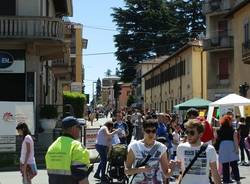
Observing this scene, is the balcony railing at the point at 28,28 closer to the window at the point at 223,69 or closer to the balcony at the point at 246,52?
the balcony at the point at 246,52

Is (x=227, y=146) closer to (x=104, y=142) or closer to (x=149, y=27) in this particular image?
(x=104, y=142)

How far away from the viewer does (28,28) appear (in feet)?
88.4

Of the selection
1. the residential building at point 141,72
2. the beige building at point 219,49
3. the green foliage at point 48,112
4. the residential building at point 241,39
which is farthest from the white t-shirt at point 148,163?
the residential building at point 141,72

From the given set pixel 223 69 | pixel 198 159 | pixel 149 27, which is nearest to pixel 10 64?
pixel 198 159

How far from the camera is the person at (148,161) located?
7770 mm

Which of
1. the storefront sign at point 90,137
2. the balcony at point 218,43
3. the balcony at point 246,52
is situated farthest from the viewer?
the balcony at point 218,43

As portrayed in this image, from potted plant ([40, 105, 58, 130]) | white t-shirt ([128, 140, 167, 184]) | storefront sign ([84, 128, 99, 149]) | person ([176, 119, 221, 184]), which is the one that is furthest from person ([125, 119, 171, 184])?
potted plant ([40, 105, 58, 130])

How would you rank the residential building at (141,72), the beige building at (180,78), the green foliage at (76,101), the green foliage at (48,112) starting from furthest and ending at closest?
the residential building at (141,72), the beige building at (180,78), the green foliage at (76,101), the green foliage at (48,112)

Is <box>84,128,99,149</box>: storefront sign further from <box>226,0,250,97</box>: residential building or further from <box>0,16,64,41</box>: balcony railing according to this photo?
<box>226,0,250,97</box>: residential building

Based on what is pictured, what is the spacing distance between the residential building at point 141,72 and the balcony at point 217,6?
2615 centimetres

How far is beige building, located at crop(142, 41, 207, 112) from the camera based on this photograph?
60469 mm

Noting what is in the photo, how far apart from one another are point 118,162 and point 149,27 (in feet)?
206

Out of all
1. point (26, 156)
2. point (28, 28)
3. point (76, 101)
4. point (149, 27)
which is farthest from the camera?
point (149, 27)

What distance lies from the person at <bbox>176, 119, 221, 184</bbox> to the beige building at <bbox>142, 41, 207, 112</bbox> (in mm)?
52384
